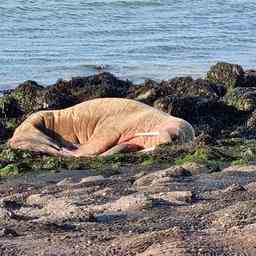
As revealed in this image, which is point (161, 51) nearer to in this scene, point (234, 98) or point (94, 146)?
point (234, 98)

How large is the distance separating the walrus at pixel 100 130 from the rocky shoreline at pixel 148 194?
0.42 metres

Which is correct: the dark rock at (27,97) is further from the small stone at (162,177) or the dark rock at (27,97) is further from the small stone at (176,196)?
the small stone at (176,196)

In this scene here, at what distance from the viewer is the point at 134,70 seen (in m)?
19.1

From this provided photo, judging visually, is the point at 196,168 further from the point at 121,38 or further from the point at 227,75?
the point at 121,38

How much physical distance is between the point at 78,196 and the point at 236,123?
5.60 metres

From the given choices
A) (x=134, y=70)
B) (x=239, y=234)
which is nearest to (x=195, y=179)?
(x=239, y=234)

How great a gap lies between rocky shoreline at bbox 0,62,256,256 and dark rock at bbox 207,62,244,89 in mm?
2206

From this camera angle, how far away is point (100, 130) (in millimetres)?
11602

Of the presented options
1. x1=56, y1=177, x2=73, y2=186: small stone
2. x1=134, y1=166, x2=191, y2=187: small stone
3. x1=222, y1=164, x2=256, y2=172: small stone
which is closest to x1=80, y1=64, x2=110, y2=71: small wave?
x1=56, y1=177, x2=73, y2=186: small stone

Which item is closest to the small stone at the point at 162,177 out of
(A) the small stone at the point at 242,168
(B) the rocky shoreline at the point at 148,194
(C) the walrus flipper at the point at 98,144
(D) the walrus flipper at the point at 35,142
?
(B) the rocky shoreline at the point at 148,194

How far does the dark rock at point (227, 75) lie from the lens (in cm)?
1573

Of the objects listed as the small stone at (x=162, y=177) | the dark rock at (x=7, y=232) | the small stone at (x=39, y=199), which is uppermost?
the dark rock at (x=7, y=232)

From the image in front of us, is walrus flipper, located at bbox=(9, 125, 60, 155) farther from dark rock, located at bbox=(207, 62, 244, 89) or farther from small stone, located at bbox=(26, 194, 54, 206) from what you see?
dark rock, located at bbox=(207, 62, 244, 89)

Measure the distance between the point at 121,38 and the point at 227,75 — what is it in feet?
25.9
